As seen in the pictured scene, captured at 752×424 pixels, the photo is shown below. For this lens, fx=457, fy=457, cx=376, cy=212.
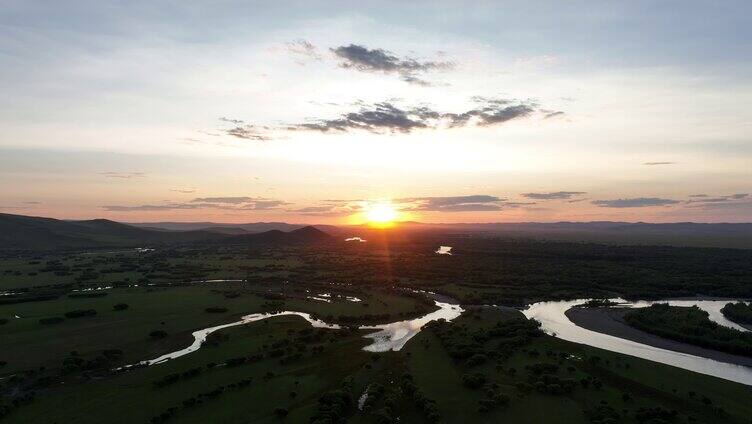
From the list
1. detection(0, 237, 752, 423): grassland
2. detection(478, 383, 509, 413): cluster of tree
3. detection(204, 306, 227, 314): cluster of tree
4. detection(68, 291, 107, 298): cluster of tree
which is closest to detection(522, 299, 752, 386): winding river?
detection(0, 237, 752, 423): grassland

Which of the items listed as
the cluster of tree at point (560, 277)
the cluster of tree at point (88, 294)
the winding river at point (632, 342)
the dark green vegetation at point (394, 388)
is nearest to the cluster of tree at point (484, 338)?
the dark green vegetation at point (394, 388)

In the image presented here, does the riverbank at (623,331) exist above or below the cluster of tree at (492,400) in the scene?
below

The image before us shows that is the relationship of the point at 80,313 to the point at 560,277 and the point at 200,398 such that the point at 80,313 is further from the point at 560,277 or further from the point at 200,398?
the point at 560,277

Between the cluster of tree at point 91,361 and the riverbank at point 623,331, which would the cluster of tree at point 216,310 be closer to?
the cluster of tree at point 91,361

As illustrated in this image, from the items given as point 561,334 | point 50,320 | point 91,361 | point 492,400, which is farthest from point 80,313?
point 561,334

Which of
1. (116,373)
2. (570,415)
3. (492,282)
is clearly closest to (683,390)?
(570,415)
